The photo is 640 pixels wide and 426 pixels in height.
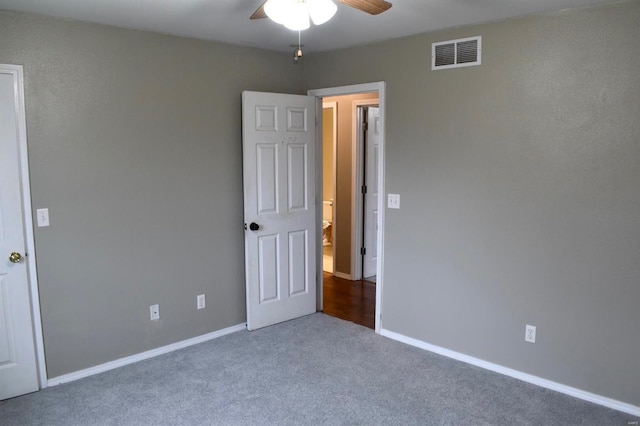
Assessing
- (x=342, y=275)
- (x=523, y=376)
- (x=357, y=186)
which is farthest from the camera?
(x=342, y=275)

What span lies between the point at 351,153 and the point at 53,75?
10.7ft

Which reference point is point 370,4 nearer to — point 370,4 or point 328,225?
point 370,4

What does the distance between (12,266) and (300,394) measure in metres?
2.02

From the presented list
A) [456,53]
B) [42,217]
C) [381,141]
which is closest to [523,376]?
[381,141]

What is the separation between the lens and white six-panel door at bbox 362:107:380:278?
555 cm

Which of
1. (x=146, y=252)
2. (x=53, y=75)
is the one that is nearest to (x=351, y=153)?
(x=146, y=252)

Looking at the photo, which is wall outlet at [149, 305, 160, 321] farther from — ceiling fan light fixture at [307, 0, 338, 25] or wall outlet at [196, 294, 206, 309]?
ceiling fan light fixture at [307, 0, 338, 25]

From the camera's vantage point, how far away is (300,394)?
3029 mm

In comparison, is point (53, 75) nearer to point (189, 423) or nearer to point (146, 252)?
point (146, 252)

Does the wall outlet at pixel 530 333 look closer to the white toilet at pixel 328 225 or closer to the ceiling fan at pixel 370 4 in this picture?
the ceiling fan at pixel 370 4

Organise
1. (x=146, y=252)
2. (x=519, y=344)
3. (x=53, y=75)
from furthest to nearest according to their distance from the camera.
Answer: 1. (x=146, y=252)
2. (x=519, y=344)
3. (x=53, y=75)

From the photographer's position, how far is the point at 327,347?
3.74 meters

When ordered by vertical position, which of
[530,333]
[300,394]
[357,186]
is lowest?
[300,394]

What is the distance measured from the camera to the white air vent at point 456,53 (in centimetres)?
323
